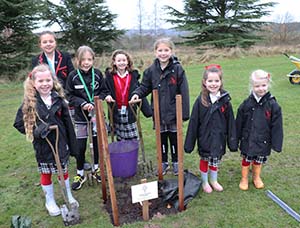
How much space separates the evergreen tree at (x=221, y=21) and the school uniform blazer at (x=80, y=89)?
18246 millimetres

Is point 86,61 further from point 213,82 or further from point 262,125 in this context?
point 262,125

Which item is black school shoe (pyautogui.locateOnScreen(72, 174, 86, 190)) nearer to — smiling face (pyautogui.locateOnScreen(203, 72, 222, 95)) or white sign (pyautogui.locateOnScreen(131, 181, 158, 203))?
white sign (pyautogui.locateOnScreen(131, 181, 158, 203))

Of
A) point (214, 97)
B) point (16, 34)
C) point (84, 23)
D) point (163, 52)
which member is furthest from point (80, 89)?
point (84, 23)

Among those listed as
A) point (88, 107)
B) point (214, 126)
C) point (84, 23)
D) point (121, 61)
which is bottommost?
point (214, 126)

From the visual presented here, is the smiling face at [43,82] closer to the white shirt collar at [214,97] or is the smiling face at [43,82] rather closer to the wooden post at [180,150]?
the wooden post at [180,150]

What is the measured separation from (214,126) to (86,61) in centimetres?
159

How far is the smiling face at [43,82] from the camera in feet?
9.02

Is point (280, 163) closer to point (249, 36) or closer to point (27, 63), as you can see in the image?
point (27, 63)

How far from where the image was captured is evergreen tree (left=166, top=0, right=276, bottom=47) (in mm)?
20828

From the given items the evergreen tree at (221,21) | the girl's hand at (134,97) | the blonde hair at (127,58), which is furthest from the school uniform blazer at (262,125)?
the evergreen tree at (221,21)

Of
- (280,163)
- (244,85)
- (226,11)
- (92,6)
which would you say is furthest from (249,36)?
(280,163)

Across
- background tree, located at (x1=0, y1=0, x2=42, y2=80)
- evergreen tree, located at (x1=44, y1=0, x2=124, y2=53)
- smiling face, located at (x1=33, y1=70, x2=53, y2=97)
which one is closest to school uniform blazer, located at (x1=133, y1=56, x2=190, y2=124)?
smiling face, located at (x1=33, y1=70, x2=53, y2=97)

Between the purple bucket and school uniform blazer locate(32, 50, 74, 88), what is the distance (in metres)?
1.04

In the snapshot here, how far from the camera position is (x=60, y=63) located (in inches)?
143
